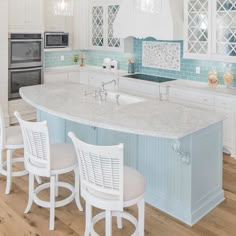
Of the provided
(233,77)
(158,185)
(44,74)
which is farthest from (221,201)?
(44,74)

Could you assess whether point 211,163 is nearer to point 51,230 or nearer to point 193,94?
point 51,230

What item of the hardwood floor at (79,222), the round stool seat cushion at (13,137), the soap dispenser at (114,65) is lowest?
the hardwood floor at (79,222)

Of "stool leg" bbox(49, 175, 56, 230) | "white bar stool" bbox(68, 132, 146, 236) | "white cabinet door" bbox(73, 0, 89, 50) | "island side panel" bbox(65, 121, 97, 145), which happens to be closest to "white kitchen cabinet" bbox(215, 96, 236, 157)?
"island side panel" bbox(65, 121, 97, 145)

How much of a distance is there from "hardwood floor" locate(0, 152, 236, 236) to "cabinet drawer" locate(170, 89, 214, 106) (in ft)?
5.41

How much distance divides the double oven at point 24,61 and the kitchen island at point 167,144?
8.40 feet

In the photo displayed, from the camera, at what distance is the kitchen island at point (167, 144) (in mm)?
2721

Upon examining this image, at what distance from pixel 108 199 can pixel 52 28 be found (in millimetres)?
5011

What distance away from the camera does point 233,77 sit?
4961mm

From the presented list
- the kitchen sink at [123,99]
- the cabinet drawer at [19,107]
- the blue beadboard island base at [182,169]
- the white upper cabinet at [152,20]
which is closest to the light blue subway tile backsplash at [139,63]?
the white upper cabinet at [152,20]

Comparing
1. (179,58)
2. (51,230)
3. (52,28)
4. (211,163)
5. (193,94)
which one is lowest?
(51,230)

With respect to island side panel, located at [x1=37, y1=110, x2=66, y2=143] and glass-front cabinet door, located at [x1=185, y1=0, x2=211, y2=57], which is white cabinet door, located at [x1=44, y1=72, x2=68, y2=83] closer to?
island side panel, located at [x1=37, y1=110, x2=66, y2=143]

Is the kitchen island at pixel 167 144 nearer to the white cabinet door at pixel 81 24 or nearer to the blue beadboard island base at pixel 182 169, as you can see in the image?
→ the blue beadboard island base at pixel 182 169

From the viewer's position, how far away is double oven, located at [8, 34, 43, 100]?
5812 mm

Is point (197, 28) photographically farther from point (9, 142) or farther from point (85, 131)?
point (9, 142)
